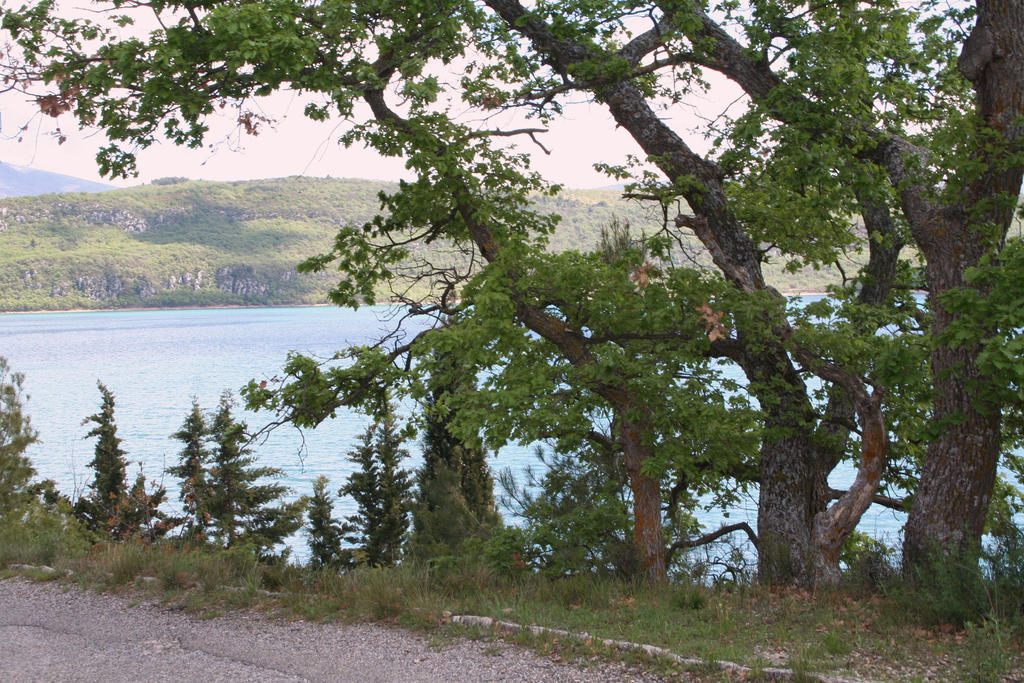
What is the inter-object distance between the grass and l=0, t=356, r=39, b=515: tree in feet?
51.5

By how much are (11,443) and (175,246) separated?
146m

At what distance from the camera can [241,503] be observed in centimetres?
2381

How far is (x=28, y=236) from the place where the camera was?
158000 mm

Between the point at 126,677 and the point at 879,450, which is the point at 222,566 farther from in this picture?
the point at 879,450

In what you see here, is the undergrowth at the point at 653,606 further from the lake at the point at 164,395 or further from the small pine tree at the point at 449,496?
the small pine tree at the point at 449,496

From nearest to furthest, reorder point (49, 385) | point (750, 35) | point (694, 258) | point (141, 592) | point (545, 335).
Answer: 1. point (141, 592)
2. point (750, 35)
3. point (545, 335)
4. point (694, 258)
5. point (49, 385)

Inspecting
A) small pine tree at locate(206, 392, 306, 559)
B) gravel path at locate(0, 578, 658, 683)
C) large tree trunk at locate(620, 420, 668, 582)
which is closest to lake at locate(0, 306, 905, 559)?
large tree trunk at locate(620, 420, 668, 582)

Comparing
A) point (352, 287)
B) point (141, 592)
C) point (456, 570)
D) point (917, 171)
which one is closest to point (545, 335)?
point (352, 287)

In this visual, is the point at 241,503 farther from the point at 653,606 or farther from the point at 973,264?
the point at 973,264

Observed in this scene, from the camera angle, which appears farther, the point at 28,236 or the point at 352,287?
the point at 28,236

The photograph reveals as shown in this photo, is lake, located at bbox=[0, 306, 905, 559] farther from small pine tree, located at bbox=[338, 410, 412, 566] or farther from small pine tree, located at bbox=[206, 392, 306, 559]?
small pine tree, located at bbox=[338, 410, 412, 566]

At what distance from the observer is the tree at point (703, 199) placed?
768 centimetres

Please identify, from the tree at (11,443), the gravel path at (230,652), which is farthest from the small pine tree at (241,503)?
the gravel path at (230,652)

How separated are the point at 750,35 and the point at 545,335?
4.24 metres
